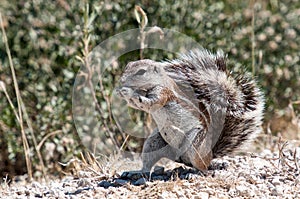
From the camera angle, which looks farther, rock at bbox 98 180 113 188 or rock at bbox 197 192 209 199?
rock at bbox 98 180 113 188

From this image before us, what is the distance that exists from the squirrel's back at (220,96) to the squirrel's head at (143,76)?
0.16 m

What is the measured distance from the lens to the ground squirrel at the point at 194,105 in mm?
3648

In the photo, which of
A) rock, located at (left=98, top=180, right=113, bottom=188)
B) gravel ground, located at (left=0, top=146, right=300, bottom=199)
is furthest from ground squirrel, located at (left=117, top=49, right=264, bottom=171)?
rock, located at (left=98, top=180, right=113, bottom=188)

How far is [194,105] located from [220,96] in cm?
18

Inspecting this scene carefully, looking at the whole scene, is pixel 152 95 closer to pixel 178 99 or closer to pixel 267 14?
pixel 178 99

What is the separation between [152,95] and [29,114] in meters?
2.66

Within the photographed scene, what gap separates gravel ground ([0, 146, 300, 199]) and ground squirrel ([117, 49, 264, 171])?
0.12 metres

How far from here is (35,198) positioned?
387 centimetres

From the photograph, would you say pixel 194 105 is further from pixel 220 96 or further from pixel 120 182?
pixel 120 182

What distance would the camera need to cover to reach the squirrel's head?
361cm

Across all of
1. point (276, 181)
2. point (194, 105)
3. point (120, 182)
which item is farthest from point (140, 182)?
point (276, 181)

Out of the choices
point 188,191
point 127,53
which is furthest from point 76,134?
point 188,191

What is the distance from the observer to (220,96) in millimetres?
Answer: 3896

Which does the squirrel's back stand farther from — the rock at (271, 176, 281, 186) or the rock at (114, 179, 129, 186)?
the rock at (114, 179, 129, 186)
